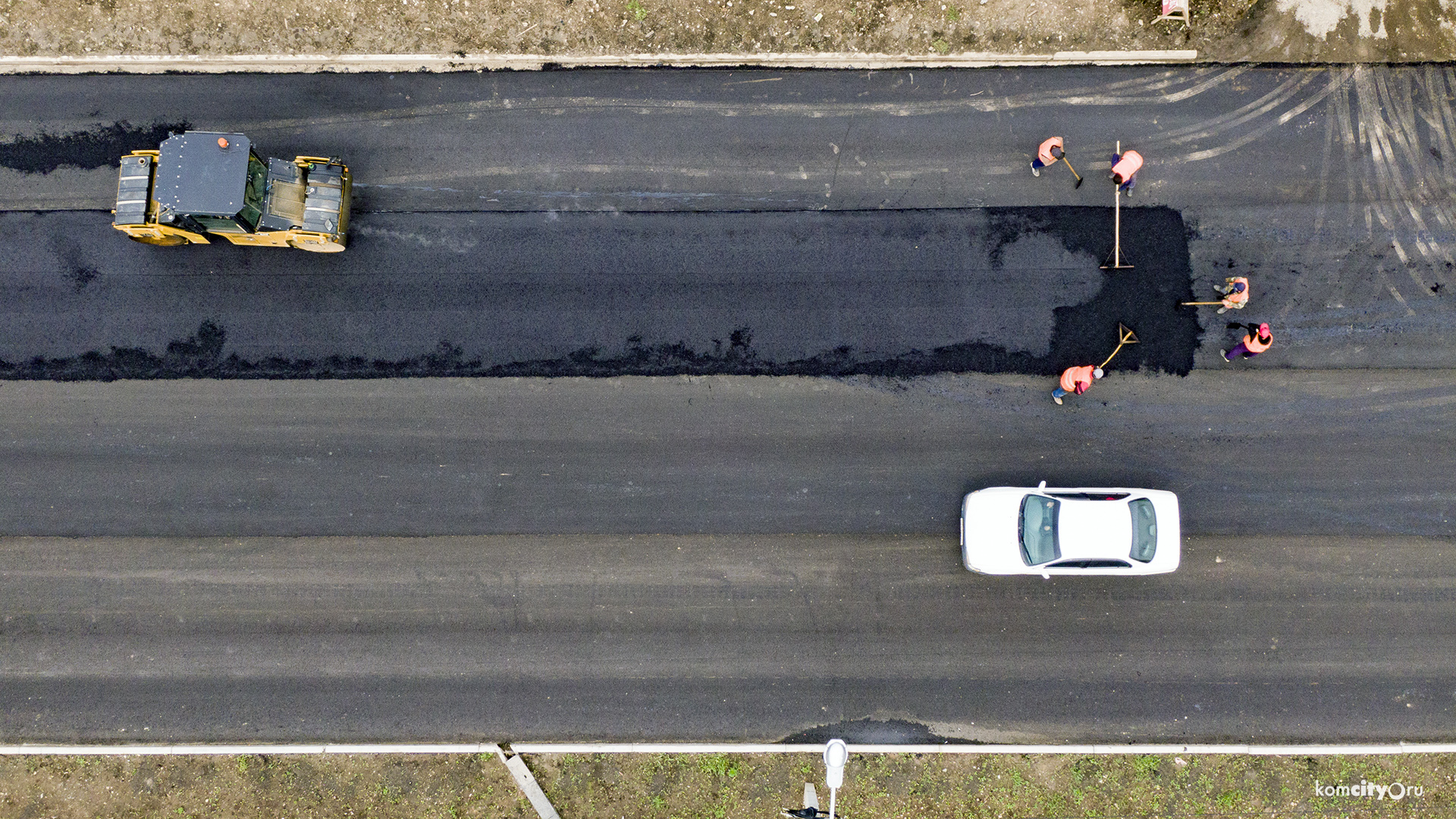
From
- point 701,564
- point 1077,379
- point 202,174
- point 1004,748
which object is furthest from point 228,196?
point 1004,748

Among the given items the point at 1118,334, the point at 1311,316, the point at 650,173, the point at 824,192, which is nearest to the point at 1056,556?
the point at 1118,334

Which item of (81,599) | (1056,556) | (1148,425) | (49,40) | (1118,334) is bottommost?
(81,599)

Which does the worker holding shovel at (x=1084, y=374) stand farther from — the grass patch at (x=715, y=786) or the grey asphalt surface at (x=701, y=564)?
the grass patch at (x=715, y=786)

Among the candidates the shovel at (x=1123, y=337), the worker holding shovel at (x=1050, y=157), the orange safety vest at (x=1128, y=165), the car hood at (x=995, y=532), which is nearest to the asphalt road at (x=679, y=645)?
the car hood at (x=995, y=532)

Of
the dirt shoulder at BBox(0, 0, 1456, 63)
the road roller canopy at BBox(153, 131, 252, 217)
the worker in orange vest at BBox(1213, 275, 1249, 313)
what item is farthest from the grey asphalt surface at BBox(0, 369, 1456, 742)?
the dirt shoulder at BBox(0, 0, 1456, 63)

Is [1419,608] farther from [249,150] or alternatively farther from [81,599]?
[81,599]

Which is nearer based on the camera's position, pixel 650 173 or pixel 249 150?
pixel 249 150

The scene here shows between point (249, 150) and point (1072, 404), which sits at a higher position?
point (249, 150)

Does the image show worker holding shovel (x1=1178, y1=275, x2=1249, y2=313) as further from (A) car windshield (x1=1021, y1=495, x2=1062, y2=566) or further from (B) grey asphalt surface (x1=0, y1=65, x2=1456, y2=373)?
(A) car windshield (x1=1021, y1=495, x2=1062, y2=566)
